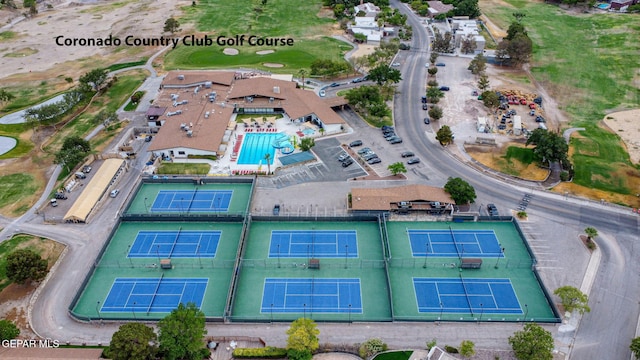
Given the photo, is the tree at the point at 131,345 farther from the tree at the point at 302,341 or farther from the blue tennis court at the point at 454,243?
the blue tennis court at the point at 454,243

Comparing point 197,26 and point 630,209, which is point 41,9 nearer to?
point 197,26

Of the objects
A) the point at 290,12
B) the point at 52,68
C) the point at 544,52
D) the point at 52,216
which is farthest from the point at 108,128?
the point at 544,52

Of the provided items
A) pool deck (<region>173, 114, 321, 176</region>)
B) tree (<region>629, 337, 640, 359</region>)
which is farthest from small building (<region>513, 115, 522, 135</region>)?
tree (<region>629, 337, 640, 359</region>)

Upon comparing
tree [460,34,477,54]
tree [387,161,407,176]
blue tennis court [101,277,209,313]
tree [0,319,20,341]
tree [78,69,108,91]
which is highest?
tree [460,34,477,54]

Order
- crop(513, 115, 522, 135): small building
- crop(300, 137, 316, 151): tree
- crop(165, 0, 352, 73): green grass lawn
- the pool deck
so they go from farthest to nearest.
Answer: crop(165, 0, 352, 73): green grass lawn < crop(513, 115, 522, 135): small building < crop(300, 137, 316, 151): tree < the pool deck

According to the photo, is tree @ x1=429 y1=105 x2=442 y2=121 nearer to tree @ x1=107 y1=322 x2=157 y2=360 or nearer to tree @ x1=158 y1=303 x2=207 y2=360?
tree @ x1=158 y1=303 x2=207 y2=360

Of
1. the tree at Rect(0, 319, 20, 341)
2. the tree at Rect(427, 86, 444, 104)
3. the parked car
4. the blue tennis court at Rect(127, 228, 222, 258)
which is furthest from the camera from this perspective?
the tree at Rect(427, 86, 444, 104)

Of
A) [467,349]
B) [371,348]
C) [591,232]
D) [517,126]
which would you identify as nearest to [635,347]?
[467,349]

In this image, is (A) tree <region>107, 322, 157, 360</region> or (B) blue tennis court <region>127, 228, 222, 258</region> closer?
(A) tree <region>107, 322, 157, 360</region>
